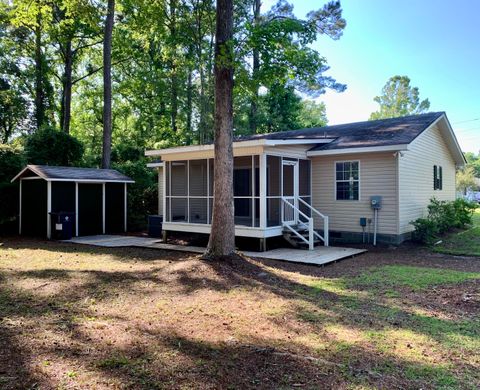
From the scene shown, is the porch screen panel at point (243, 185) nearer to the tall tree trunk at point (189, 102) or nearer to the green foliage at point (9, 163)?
the green foliage at point (9, 163)

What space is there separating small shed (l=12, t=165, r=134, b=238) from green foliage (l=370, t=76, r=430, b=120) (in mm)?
33952

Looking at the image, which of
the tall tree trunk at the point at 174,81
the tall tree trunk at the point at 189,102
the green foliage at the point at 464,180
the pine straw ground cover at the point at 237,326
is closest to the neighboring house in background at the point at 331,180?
the pine straw ground cover at the point at 237,326

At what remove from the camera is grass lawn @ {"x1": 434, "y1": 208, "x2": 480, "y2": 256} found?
998cm

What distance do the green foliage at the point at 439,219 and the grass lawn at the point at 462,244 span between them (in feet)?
1.21

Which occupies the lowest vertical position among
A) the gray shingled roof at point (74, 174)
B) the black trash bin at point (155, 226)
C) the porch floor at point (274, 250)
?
the porch floor at point (274, 250)

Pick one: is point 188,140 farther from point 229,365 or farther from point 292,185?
point 229,365

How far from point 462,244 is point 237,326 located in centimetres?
946

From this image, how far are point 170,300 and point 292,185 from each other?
7398 millimetres

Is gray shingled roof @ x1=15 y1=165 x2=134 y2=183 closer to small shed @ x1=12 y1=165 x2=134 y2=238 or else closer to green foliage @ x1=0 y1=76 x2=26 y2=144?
small shed @ x1=12 y1=165 x2=134 y2=238

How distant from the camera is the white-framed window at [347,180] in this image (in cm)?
1141

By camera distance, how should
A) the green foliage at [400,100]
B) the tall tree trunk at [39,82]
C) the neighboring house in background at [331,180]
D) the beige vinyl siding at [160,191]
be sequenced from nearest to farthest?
the neighboring house in background at [331,180]
the beige vinyl siding at [160,191]
the tall tree trunk at [39,82]
the green foliage at [400,100]

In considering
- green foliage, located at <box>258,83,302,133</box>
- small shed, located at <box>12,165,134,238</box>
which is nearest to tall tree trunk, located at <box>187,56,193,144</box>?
green foliage, located at <box>258,83,302,133</box>

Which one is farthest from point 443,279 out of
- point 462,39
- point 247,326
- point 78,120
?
point 78,120

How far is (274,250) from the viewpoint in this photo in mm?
10109
